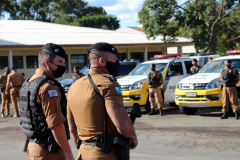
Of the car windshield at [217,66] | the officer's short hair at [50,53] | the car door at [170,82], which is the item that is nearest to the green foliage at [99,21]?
the car door at [170,82]

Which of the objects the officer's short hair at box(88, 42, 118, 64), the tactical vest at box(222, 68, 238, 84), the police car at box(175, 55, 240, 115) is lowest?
the police car at box(175, 55, 240, 115)

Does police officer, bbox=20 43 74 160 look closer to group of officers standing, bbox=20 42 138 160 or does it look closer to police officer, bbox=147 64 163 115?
group of officers standing, bbox=20 42 138 160

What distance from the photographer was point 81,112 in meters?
3.45

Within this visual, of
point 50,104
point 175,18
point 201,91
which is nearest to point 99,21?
point 175,18

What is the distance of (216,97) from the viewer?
1217 cm

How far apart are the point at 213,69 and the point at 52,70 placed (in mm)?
10097

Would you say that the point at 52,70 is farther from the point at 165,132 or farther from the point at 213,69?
the point at 213,69

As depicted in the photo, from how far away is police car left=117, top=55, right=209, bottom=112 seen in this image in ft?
44.5

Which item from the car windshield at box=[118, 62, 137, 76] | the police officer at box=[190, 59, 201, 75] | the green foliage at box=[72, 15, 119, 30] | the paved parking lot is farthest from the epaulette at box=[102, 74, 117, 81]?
the green foliage at box=[72, 15, 119, 30]

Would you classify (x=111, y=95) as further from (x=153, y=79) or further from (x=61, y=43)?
(x=61, y=43)

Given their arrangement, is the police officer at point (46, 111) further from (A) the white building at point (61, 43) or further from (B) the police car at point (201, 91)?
(A) the white building at point (61, 43)

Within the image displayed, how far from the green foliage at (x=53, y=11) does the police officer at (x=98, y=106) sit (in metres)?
57.8

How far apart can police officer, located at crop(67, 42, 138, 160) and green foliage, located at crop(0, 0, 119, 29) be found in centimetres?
5780

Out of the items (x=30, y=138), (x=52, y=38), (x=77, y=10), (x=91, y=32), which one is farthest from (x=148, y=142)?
(x=77, y=10)
